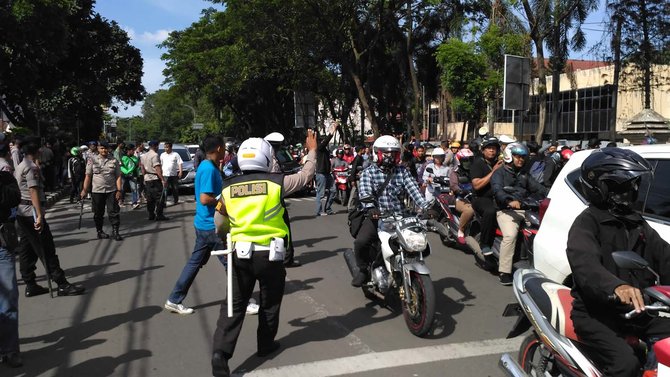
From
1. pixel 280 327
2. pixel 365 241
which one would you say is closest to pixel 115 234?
pixel 280 327

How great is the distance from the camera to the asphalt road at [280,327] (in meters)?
4.41

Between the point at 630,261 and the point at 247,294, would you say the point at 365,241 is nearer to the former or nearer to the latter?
the point at 247,294

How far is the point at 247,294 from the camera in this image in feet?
13.9

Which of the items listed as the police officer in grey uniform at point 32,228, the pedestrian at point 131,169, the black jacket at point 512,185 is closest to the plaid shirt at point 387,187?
the black jacket at point 512,185

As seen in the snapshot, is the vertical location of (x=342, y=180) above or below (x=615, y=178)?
below

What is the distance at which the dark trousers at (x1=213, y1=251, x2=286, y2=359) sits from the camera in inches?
162

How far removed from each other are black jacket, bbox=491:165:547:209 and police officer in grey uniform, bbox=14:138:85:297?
17.0 feet

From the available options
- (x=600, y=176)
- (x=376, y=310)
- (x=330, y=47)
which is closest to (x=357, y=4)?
(x=330, y=47)

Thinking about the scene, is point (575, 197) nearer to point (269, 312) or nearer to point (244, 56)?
point (269, 312)

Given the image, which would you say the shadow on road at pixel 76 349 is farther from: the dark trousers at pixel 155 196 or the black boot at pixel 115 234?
the dark trousers at pixel 155 196

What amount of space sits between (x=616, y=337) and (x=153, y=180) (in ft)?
37.3

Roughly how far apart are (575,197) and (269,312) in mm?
2640

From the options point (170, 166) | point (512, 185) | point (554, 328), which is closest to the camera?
point (554, 328)

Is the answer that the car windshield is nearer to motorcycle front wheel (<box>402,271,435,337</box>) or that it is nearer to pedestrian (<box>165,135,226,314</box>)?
pedestrian (<box>165,135,226,314</box>)
